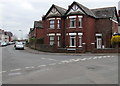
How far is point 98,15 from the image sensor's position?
116ft

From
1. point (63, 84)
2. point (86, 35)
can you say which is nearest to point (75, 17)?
point (86, 35)

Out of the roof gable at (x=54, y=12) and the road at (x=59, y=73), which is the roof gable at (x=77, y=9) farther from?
the road at (x=59, y=73)

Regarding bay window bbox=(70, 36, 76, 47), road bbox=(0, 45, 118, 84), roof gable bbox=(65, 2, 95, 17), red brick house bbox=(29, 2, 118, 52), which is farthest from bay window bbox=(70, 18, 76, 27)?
road bbox=(0, 45, 118, 84)

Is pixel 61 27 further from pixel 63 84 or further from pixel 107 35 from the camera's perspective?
pixel 63 84

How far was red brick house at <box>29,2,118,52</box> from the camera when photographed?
3155 cm

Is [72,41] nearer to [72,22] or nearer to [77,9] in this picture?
[72,22]

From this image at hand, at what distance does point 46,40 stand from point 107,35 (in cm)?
1129

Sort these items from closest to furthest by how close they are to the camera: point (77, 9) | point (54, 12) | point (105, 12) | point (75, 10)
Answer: point (77, 9) → point (75, 10) → point (54, 12) → point (105, 12)

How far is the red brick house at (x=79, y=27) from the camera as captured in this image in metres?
31.5

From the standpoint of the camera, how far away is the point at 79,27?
31.6 m

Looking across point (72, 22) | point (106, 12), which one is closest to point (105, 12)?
point (106, 12)

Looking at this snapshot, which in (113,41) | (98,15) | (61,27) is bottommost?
(113,41)

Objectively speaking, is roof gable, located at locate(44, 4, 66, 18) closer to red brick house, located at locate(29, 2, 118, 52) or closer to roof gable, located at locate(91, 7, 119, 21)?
red brick house, located at locate(29, 2, 118, 52)

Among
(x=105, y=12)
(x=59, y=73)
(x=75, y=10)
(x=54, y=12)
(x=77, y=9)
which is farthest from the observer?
(x=105, y=12)
